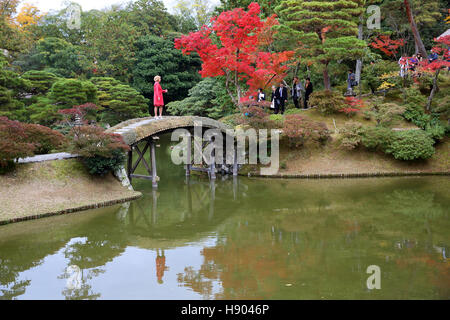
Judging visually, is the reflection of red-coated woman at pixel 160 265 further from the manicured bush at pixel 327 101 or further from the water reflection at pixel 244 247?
the manicured bush at pixel 327 101

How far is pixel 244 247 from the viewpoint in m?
9.34

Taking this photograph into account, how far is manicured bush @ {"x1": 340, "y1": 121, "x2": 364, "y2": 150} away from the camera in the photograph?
18500mm

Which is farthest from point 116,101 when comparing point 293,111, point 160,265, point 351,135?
point 160,265

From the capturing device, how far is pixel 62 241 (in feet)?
32.5

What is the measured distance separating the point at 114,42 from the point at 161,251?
25992 mm

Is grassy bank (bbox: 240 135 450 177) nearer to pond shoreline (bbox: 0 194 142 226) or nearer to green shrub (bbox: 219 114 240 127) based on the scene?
green shrub (bbox: 219 114 240 127)

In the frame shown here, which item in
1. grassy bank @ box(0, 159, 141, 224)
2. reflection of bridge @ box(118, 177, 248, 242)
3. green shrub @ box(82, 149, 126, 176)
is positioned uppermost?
green shrub @ box(82, 149, 126, 176)

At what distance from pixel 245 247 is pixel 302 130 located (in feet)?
33.4

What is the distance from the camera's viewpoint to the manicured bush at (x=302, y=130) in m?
18.6

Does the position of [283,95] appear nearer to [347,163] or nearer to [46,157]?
[347,163]

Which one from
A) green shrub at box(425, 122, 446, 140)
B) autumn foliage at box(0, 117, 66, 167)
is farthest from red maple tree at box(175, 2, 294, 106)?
autumn foliage at box(0, 117, 66, 167)

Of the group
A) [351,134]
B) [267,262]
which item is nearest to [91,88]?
[351,134]

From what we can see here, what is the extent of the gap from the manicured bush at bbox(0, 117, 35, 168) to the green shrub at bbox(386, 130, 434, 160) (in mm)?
13941
